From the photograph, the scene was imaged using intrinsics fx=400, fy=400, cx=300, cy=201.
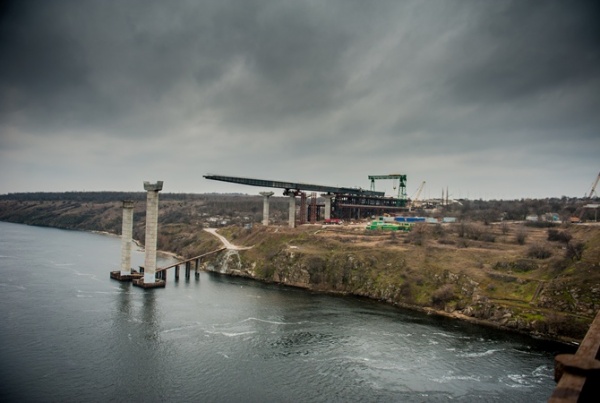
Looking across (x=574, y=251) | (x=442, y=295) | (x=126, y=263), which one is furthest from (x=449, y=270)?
(x=126, y=263)

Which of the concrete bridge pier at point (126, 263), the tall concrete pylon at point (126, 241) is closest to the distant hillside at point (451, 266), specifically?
the concrete bridge pier at point (126, 263)

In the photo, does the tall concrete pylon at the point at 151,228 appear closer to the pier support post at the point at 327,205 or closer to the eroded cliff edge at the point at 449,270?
the eroded cliff edge at the point at 449,270

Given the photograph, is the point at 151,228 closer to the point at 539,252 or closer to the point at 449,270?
the point at 449,270

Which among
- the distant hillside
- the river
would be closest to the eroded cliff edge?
the distant hillside

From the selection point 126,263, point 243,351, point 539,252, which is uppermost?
point 539,252

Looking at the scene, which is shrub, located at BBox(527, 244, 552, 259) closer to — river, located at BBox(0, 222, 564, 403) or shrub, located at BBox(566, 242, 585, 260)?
shrub, located at BBox(566, 242, 585, 260)

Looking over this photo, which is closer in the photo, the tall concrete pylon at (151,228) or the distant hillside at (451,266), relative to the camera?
the distant hillside at (451,266)

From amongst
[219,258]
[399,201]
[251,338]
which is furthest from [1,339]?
[399,201]

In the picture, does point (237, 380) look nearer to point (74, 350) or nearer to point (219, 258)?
point (74, 350)

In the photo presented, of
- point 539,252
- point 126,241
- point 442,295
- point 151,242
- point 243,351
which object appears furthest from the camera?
point 126,241
